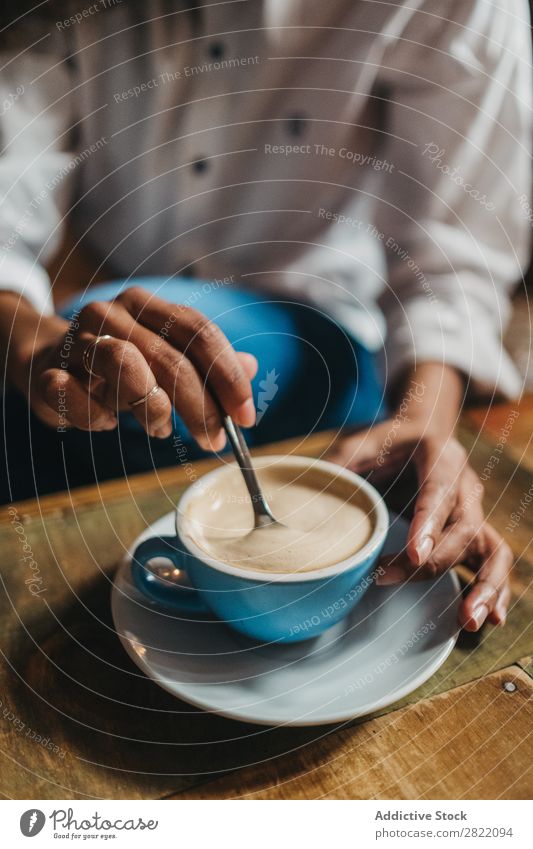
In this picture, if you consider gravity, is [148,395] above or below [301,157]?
below

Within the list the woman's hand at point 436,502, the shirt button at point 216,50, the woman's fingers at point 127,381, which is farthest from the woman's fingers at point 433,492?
the shirt button at point 216,50

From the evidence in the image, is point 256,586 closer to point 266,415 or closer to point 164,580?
point 164,580

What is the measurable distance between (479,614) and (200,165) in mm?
260

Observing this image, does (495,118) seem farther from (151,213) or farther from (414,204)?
(151,213)

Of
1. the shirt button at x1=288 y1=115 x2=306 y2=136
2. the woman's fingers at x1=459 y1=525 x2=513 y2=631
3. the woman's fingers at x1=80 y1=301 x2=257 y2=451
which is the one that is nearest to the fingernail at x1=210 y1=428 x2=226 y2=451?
the woman's fingers at x1=80 y1=301 x2=257 y2=451

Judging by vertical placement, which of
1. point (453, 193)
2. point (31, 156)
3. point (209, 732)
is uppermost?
point (453, 193)

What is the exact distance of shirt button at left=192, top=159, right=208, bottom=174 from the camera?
13.2 inches

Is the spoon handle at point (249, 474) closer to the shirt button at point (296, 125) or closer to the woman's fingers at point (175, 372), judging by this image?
the woman's fingers at point (175, 372)

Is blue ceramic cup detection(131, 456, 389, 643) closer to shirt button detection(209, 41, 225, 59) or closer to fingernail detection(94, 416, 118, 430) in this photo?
fingernail detection(94, 416, 118, 430)

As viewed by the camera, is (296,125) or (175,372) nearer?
(175,372)

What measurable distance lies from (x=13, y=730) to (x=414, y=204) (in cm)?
32

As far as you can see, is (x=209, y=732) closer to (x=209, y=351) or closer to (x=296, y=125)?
(x=209, y=351)

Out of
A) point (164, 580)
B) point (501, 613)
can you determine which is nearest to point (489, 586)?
point (501, 613)

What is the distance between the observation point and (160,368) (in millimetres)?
221
